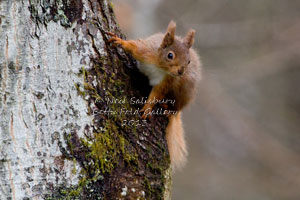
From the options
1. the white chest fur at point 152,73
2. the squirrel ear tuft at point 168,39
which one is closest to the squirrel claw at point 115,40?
the white chest fur at point 152,73

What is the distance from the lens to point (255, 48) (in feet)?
22.0

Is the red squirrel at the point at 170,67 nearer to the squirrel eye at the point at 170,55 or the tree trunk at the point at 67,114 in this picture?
the squirrel eye at the point at 170,55

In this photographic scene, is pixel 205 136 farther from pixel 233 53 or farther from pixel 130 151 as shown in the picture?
pixel 130 151

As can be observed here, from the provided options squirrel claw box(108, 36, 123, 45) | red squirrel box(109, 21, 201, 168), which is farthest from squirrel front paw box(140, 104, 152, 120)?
squirrel claw box(108, 36, 123, 45)

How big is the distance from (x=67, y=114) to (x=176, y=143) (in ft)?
3.89

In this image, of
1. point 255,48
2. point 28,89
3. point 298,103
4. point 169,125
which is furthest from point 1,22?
point 298,103

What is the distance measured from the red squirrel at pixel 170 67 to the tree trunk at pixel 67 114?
28 cm

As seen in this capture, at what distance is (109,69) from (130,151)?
429 millimetres

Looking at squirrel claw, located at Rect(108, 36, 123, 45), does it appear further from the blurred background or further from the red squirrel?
the blurred background

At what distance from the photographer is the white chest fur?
2412 millimetres

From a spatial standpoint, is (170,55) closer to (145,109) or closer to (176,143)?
(145,109)

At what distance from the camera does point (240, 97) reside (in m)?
7.29

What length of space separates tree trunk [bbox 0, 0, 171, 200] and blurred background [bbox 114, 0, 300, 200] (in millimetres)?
3773

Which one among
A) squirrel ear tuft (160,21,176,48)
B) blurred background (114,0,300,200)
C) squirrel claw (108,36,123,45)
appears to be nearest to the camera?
squirrel claw (108,36,123,45)
